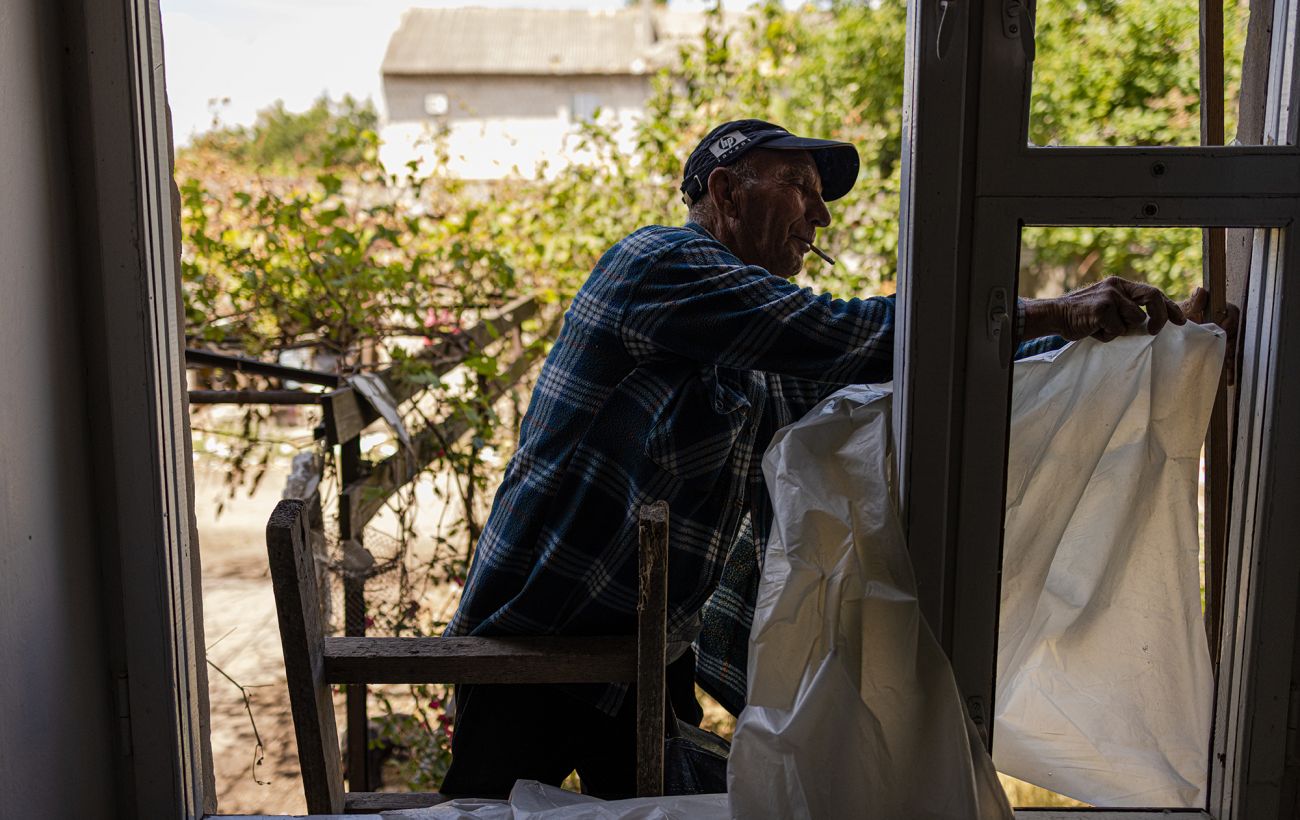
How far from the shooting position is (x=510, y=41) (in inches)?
779

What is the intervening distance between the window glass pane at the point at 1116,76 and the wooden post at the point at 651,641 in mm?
1662

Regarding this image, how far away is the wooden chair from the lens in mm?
1349

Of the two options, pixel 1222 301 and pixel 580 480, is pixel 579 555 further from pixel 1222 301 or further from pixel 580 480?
pixel 1222 301

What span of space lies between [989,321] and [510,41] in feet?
66.3

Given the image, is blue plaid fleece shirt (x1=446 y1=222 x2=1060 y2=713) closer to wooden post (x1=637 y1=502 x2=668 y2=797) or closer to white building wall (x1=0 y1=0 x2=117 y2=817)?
wooden post (x1=637 y1=502 x2=668 y2=797)

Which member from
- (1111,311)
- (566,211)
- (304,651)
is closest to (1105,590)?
(1111,311)

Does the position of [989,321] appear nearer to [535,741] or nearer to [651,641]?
[651,641]

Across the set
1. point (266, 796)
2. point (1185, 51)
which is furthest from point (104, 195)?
point (266, 796)

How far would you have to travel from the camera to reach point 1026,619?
5.03 ft

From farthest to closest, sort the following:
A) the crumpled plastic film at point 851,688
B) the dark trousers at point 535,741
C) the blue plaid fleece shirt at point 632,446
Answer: the dark trousers at point 535,741 → the blue plaid fleece shirt at point 632,446 → the crumpled plastic film at point 851,688

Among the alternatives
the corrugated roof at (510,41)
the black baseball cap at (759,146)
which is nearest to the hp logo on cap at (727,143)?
the black baseball cap at (759,146)

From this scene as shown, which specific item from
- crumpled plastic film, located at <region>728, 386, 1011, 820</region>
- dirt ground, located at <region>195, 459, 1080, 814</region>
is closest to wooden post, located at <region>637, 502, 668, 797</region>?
crumpled plastic film, located at <region>728, 386, 1011, 820</region>

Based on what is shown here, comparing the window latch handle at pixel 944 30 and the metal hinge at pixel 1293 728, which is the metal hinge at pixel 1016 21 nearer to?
the window latch handle at pixel 944 30

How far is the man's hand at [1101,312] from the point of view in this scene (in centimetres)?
131
